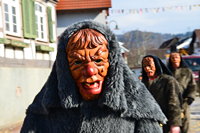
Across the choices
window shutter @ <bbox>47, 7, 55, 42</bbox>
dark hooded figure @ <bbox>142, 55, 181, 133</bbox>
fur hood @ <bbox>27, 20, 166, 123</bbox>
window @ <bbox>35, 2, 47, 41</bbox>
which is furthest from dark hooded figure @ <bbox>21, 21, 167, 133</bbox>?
window shutter @ <bbox>47, 7, 55, 42</bbox>

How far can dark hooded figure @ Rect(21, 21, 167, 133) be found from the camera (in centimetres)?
168

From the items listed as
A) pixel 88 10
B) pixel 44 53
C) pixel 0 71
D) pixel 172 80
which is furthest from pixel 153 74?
pixel 88 10

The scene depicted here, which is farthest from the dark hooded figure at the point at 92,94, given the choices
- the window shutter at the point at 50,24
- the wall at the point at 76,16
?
the wall at the point at 76,16

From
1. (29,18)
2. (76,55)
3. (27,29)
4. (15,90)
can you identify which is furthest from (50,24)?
(76,55)

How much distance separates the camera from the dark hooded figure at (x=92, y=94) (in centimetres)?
168

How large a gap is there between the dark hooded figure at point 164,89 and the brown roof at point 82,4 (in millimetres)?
8823

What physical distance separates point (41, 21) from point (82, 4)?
314 cm

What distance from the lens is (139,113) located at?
1.68 m

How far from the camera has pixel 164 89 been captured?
11.4 feet

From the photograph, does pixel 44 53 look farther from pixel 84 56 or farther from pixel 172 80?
pixel 84 56

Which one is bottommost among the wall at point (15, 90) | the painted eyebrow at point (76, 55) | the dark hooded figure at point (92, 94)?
the wall at point (15, 90)

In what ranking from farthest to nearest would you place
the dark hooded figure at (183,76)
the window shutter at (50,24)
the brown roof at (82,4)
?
the brown roof at (82,4) → the window shutter at (50,24) → the dark hooded figure at (183,76)

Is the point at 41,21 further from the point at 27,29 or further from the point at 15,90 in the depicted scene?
the point at 15,90

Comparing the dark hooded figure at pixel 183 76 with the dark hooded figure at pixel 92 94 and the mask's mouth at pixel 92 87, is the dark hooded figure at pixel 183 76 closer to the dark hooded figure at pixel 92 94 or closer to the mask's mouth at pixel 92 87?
the dark hooded figure at pixel 92 94
